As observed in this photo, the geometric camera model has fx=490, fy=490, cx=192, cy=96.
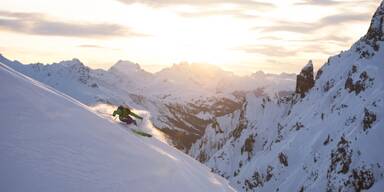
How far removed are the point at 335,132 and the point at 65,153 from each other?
4612 inches

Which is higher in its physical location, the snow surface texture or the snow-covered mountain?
the snow surface texture

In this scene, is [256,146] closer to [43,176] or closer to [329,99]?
[329,99]

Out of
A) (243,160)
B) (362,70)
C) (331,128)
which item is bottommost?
(243,160)

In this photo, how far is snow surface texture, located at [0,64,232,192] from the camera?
7.02 m

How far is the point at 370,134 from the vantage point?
310 ft

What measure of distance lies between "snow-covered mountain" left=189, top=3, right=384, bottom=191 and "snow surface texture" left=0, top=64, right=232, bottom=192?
7809 cm

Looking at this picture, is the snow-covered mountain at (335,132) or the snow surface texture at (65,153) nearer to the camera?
the snow surface texture at (65,153)

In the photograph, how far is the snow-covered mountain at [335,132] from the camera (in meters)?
94.6

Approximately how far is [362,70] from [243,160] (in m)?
74.7

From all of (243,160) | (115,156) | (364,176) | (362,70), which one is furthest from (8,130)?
(243,160)

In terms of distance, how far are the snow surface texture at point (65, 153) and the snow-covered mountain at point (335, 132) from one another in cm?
7809

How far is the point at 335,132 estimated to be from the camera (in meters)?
119

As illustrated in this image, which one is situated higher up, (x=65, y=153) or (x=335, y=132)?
(x=65, y=153)

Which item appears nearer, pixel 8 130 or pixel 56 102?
pixel 8 130
